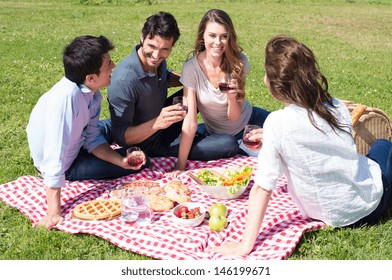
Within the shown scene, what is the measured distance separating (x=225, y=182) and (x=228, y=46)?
141 cm

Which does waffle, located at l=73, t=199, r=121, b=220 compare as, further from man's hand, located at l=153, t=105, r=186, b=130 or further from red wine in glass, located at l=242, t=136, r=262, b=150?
red wine in glass, located at l=242, t=136, r=262, b=150

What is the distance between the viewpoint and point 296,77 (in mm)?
4031

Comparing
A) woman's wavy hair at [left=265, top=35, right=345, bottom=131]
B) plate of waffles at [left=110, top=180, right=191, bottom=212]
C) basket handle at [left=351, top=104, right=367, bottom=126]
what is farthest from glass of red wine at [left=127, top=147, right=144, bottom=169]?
basket handle at [left=351, top=104, right=367, bottom=126]

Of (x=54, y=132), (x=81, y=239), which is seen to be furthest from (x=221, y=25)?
(x=81, y=239)

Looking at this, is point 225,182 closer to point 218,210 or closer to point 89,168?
point 218,210

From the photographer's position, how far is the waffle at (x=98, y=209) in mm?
4824

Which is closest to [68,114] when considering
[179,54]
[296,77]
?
[296,77]

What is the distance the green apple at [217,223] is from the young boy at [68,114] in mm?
1133

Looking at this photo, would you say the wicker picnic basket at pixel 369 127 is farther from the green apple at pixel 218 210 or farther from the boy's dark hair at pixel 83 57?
the boy's dark hair at pixel 83 57

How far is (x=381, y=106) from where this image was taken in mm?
8875

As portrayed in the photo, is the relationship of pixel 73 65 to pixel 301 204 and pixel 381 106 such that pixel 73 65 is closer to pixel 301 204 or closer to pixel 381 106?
pixel 301 204

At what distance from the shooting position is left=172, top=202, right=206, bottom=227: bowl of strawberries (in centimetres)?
473

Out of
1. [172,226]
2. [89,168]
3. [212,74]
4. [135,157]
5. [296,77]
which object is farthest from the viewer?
[212,74]
